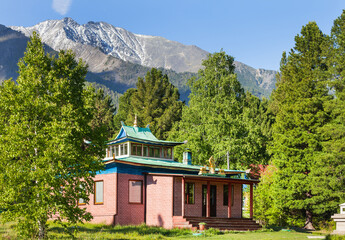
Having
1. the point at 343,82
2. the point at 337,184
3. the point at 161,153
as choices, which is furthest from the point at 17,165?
the point at 343,82

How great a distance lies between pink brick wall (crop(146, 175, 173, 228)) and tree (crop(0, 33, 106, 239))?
29.8 ft

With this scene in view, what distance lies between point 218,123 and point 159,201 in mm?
17966

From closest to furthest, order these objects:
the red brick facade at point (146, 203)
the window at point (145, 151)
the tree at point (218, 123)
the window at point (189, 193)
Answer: the red brick facade at point (146, 203), the window at point (189, 193), the window at point (145, 151), the tree at point (218, 123)

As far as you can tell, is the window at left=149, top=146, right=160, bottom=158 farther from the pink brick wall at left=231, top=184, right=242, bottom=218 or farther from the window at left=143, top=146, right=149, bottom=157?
the pink brick wall at left=231, top=184, right=242, bottom=218

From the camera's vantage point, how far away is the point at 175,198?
29062 millimetres

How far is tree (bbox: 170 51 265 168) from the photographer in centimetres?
4459

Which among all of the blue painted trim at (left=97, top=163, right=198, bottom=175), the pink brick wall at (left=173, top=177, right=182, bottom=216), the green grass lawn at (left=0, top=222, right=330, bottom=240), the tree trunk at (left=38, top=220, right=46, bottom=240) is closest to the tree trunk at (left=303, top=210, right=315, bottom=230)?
the green grass lawn at (left=0, top=222, right=330, bottom=240)

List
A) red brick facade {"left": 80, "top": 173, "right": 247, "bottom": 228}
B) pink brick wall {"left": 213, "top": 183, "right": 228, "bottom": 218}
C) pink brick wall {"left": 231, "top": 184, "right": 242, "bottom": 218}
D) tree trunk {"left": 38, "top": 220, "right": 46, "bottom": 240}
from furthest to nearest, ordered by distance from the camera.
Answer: pink brick wall {"left": 231, "top": 184, "right": 242, "bottom": 218}
pink brick wall {"left": 213, "top": 183, "right": 228, "bottom": 218}
red brick facade {"left": 80, "top": 173, "right": 247, "bottom": 228}
tree trunk {"left": 38, "top": 220, "right": 46, "bottom": 240}

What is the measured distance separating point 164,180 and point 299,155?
1257cm

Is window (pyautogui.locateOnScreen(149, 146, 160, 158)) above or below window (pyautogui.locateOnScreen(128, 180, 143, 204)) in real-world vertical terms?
above

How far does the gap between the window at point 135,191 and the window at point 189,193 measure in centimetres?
305

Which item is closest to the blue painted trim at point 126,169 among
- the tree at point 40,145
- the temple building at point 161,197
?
the temple building at point 161,197

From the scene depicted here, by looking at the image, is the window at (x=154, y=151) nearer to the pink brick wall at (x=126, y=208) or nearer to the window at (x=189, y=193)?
the pink brick wall at (x=126, y=208)

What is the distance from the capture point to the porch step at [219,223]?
27.4 metres
